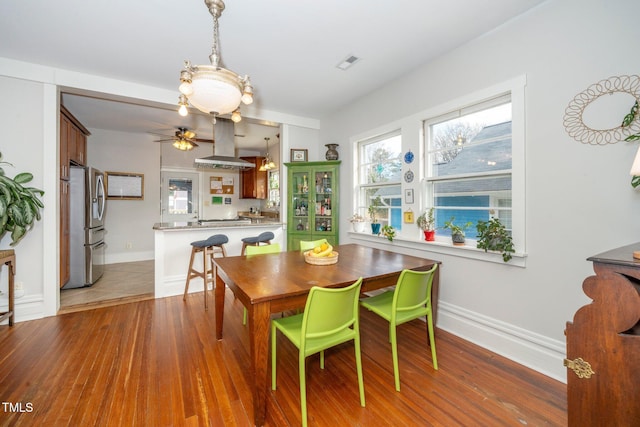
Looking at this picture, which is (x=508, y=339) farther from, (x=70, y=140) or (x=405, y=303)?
(x=70, y=140)

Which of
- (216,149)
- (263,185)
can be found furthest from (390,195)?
(263,185)

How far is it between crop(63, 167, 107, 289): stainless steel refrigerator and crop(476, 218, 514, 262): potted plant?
16.4 ft

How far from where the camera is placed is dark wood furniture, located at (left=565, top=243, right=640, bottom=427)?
3.26 feet

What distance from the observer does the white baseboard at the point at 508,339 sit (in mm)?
1864

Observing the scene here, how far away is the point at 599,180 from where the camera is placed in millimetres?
1699

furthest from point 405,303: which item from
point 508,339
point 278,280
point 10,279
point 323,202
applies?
point 10,279

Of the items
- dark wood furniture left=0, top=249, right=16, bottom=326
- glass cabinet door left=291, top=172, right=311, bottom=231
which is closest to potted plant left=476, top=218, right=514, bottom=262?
glass cabinet door left=291, top=172, right=311, bottom=231

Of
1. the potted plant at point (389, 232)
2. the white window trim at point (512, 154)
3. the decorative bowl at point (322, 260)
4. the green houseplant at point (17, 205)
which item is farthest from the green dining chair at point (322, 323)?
the green houseplant at point (17, 205)

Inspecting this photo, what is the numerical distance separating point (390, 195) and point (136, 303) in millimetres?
3492

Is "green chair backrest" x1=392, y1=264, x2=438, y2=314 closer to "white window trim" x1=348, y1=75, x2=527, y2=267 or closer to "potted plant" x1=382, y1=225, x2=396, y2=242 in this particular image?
"white window trim" x1=348, y1=75, x2=527, y2=267

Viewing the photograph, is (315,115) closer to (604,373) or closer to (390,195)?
(390,195)

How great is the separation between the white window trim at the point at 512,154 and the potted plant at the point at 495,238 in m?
0.07

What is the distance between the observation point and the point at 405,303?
1.86 m

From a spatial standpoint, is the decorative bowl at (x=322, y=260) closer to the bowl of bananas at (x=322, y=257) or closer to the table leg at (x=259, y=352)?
the bowl of bananas at (x=322, y=257)
